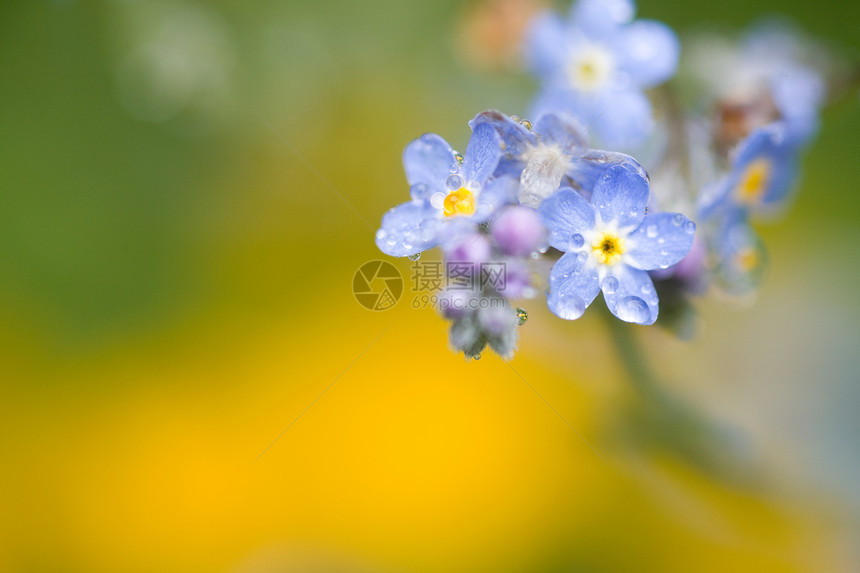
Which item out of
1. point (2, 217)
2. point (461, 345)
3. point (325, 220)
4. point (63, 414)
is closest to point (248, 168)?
point (325, 220)

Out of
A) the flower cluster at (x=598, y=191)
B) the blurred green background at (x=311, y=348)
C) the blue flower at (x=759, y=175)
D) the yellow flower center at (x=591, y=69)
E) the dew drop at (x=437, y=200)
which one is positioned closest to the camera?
the flower cluster at (x=598, y=191)

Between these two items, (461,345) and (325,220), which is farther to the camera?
(325,220)

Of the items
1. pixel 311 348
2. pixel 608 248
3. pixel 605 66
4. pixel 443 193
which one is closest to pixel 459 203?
pixel 443 193

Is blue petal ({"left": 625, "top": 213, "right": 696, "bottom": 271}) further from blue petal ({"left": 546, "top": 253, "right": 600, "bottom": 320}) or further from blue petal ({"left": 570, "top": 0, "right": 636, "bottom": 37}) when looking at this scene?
blue petal ({"left": 570, "top": 0, "right": 636, "bottom": 37})

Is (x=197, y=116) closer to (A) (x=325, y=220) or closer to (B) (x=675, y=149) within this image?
(A) (x=325, y=220)

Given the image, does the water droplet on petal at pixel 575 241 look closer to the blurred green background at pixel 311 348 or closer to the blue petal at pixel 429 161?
the blue petal at pixel 429 161

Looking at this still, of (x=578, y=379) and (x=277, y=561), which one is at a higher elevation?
(x=578, y=379)

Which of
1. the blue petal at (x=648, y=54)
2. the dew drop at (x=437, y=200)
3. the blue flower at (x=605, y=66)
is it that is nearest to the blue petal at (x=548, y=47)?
the blue flower at (x=605, y=66)

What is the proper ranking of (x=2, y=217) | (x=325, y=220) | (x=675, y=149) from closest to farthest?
(x=675, y=149), (x=2, y=217), (x=325, y=220)
